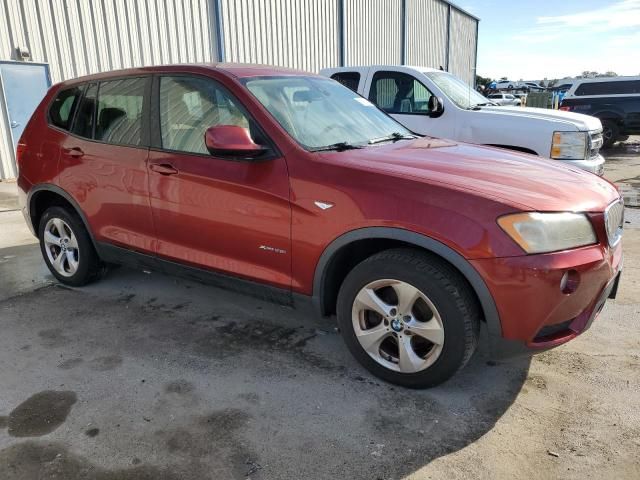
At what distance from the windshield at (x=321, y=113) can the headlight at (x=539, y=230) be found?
3.94 ft

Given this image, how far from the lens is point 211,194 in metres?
3.25

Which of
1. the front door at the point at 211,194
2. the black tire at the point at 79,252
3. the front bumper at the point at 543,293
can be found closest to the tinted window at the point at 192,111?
the front door at the point at 211,194

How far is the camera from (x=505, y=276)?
Result: 7.94 ft

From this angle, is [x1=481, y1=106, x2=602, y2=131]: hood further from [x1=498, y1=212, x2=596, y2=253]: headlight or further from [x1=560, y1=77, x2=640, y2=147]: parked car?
[x1=560, y1=77, x2=640, y2=147]: parked car

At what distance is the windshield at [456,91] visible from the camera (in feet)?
22.0

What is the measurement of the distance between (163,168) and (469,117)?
419 centimetres

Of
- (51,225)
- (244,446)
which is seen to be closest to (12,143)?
(51,225)

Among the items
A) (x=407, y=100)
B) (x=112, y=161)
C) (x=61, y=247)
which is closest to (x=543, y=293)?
(x=112, y=161)

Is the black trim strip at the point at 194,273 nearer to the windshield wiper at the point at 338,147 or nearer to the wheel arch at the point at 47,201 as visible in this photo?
the wheel arch at the point at 47,201

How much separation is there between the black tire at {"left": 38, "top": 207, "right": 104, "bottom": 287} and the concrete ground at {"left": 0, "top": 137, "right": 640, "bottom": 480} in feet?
1.53

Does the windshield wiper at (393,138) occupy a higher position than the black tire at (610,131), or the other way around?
the windshield wiper at (393,138)

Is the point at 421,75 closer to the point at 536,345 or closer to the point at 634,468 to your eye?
the point at 536,345

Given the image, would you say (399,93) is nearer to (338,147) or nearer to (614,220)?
(338,147)

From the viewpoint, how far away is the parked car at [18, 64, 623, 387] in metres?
2.48
